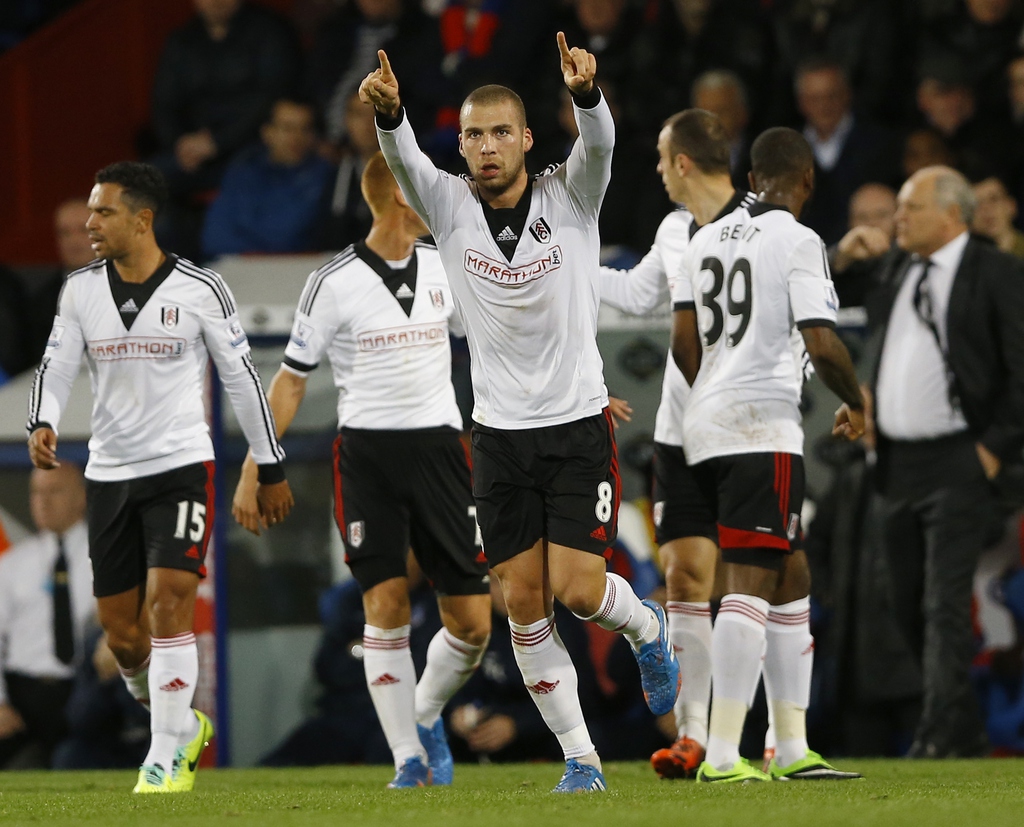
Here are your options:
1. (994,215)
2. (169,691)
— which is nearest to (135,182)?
(169,691)

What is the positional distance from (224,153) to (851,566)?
5.36m

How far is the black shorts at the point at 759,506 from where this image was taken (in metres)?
5.95

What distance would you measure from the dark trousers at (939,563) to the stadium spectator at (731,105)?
7.97 ft

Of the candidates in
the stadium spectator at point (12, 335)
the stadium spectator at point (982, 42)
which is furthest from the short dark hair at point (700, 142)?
the stadium spectator at point (12, 335)

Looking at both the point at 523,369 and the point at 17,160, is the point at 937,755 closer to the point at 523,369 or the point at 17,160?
the point at 523,369

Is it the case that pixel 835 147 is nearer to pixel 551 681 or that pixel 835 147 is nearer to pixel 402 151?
pixel 402 151

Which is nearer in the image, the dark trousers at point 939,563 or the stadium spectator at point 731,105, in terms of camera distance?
the dark trousers at point 939,563

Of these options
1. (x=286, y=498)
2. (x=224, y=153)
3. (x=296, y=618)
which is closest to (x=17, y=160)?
(x=224, y=153)

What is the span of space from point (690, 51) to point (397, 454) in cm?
509

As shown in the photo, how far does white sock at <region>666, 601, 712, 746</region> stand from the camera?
6.44 m

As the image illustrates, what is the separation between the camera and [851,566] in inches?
333

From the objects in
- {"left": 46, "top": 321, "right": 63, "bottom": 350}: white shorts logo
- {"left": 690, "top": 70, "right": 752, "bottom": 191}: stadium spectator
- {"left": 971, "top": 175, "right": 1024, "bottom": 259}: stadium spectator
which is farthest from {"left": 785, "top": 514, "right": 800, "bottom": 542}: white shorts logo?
{"left": 690, "top": 70, "right": 752, "bottom": 191}: stadium spectator

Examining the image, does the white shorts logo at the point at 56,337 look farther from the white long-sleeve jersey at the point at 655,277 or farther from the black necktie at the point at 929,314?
the black necktie at the point at 929,314

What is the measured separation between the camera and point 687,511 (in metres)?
6.43
